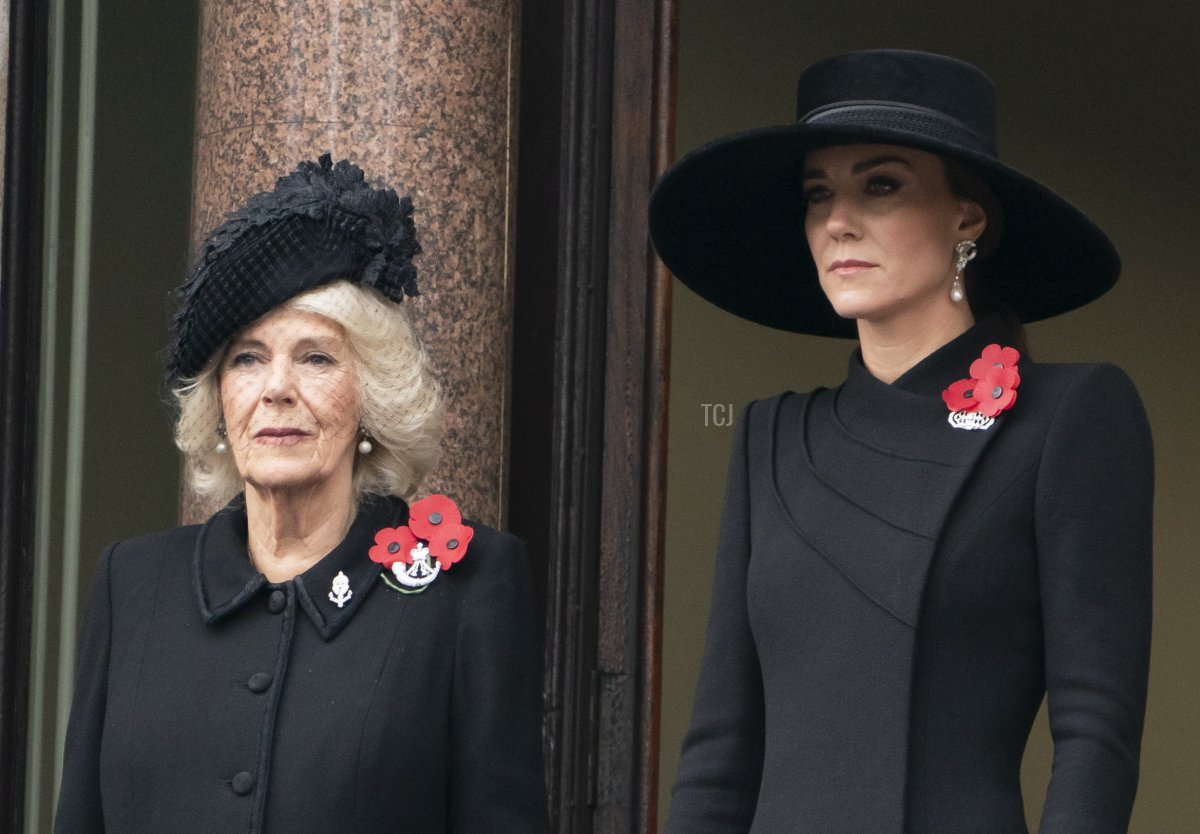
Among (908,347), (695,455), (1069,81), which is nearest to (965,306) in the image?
(908,347)

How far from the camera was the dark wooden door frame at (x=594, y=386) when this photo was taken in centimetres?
548

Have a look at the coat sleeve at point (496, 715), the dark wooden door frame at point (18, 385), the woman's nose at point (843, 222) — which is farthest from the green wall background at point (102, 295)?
the woman's nose at point (843, 222)

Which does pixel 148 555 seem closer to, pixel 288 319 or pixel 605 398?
pixel 288 319

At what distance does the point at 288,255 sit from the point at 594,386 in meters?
2.11

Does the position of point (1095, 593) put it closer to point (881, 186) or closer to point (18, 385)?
point (881, 186)

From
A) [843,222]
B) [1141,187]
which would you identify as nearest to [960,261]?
[843,222]

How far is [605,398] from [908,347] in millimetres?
2180

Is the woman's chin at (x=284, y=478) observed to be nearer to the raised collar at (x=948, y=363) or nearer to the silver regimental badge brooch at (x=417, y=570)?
the silver regimental badge brooch at (x=417, y=570)

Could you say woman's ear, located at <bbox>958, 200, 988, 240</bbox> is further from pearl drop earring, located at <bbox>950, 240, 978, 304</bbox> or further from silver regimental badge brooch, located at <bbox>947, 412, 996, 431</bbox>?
silver regimental badge brooch, located at <bbox>947, 412, 996, 431</bbox>

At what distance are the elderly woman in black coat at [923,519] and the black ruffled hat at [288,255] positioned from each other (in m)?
0.50

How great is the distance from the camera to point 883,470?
337 centimetres

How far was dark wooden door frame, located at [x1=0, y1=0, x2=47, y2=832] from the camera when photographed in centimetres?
577

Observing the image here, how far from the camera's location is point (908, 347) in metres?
3.43

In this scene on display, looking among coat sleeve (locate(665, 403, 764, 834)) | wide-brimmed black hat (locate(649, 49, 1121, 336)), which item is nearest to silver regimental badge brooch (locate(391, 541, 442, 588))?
coat sleeve (locate(665, 403, 764, 834))
